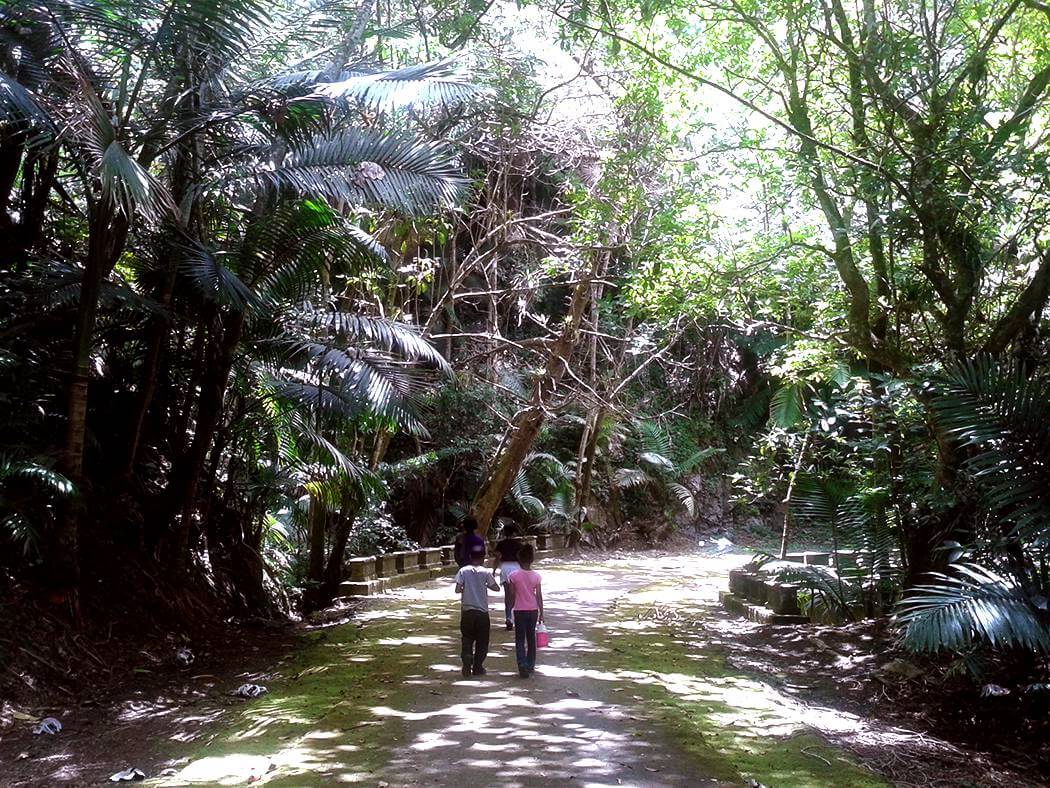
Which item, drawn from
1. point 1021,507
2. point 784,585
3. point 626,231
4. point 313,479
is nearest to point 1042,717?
point 1021,507

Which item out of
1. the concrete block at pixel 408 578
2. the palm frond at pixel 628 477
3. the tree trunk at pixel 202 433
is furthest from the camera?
the palm frond at pixel 628 477

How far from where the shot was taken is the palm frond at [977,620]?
5.94 metres

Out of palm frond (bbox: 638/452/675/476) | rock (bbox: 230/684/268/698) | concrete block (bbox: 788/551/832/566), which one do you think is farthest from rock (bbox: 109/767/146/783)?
palm frond (bbox: 638/452/675/476)

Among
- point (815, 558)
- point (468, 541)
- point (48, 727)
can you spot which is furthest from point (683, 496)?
point (48, 727)

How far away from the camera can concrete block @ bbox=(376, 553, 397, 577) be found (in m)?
14.9

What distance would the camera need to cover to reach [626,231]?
14555 millimetres

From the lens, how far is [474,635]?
25.6 ft

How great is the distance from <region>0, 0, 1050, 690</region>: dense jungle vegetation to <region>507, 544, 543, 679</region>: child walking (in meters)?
2.59

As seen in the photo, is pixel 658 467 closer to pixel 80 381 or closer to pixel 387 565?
pixel 387 565

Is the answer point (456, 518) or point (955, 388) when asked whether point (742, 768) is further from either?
point (456, 518)

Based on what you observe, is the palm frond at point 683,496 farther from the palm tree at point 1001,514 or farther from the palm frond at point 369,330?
the palm tree at point 1001,514

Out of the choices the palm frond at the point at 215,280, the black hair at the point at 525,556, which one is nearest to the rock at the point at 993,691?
the black hair at the point at 525,556

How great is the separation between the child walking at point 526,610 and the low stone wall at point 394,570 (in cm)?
647

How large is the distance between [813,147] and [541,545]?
1422 centimetres
